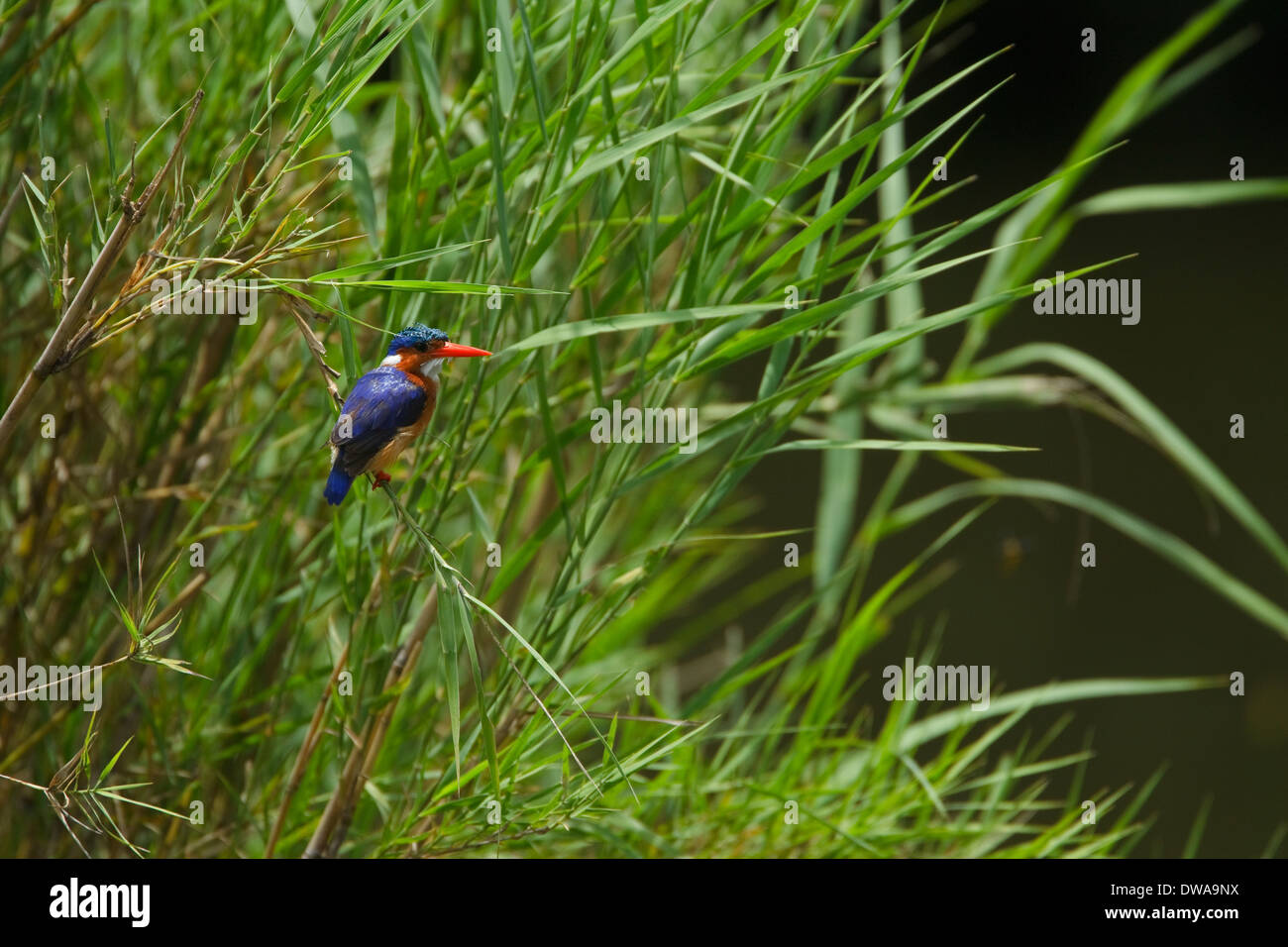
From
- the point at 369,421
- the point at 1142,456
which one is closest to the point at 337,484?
the point at 369,421


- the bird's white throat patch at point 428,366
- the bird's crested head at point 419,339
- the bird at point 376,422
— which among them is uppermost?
the bird's crested head at point 419,339

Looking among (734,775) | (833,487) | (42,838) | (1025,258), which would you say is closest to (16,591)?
(42,838)

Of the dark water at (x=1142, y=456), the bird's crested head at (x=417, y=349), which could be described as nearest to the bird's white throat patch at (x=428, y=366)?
the bird's crested head at (x=417, y=349)

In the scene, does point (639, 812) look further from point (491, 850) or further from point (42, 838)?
point (42, 838)

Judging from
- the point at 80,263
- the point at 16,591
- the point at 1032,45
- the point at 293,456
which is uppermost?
the point at 1032,45

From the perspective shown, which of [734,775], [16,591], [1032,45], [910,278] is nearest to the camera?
[910,278]

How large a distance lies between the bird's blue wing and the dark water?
77.9 inches

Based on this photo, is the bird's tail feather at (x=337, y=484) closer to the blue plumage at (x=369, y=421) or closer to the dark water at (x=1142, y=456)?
the blue plumage at (x=369, y=421)

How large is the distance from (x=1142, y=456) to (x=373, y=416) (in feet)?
8.47

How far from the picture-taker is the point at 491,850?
838 mm

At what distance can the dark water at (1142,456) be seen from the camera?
242 cm

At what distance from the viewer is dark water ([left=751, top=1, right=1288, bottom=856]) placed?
242 centimetres

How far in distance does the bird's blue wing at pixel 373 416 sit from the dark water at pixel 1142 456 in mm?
1979

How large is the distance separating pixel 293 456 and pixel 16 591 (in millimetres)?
218
